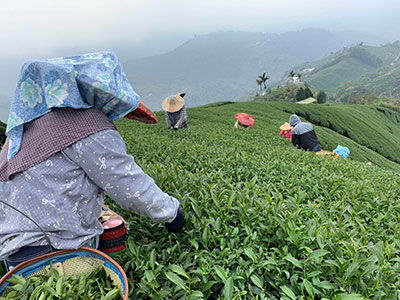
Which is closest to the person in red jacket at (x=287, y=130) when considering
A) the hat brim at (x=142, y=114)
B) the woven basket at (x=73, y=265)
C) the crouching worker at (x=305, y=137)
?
the crouching worker at (x=305, y=137)

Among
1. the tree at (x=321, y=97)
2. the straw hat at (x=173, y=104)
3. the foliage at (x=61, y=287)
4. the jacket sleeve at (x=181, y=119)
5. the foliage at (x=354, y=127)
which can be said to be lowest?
the tree at (x=321, y=97)

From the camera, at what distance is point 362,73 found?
122 meters

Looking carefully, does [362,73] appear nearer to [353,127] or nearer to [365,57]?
[365,57]

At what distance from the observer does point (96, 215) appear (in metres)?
1.57

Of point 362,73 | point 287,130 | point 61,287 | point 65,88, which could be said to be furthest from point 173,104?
point 362,73

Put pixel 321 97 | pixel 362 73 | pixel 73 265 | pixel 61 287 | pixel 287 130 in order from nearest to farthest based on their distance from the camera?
pixel 61 287 → pixel 73 265 → pixel 287 130 → pixel 321 97 → pixel 362 73

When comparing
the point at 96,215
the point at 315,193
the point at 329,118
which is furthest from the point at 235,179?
the point at 329,118

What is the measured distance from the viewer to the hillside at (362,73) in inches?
3492

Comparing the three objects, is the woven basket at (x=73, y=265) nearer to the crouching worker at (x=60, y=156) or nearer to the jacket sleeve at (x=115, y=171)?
the crouching worker at (x=60, y=156)

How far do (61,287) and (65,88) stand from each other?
0.97m

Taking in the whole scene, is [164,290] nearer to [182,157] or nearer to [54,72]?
[54,72]

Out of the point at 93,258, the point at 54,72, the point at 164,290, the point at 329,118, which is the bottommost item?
the point at 329,118

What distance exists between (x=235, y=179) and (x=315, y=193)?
36.7 inches

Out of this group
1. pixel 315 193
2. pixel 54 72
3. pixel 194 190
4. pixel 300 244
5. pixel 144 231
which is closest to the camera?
pixel 54 72
